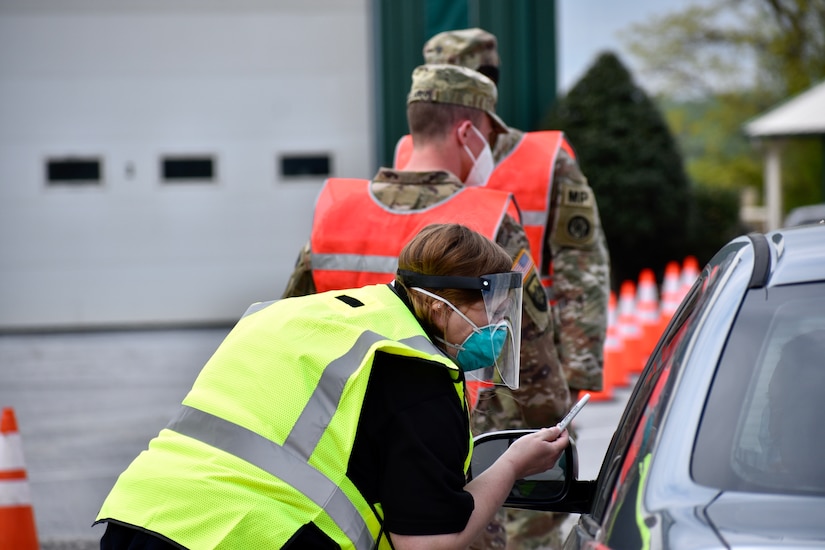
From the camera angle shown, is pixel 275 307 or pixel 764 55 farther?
pixel 764 55

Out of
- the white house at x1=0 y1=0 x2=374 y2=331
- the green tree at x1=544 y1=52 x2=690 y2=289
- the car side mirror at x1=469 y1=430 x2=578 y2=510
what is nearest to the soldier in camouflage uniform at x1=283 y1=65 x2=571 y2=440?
the car side mirror at x1=469 y1=430 x2=578 y2=510

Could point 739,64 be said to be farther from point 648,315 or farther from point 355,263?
point 355,263

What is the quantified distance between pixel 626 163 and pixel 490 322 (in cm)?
1506

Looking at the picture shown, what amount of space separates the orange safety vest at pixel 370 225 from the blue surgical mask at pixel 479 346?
2.66 ft

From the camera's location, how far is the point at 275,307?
96.8 inches

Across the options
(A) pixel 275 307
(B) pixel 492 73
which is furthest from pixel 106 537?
(B) pixel 492 73

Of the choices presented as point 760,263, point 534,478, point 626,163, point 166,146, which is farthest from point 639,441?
point 626,163

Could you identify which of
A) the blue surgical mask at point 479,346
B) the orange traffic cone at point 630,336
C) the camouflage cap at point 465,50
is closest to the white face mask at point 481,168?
the camouflage cap at point 465,50

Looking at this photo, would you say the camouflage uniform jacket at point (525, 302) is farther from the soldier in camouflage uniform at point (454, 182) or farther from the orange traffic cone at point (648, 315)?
the orange traffic cone at point (648, 315)

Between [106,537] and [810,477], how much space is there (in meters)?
1.25

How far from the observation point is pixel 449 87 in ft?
12.1

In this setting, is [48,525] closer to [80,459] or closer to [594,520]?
[80,459]

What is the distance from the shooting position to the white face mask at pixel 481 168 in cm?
383

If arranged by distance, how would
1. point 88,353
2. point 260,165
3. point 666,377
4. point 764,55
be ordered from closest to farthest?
point 666,377, point 88,353, point 260,165, point 764,55
